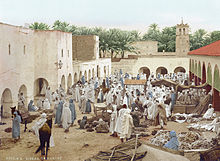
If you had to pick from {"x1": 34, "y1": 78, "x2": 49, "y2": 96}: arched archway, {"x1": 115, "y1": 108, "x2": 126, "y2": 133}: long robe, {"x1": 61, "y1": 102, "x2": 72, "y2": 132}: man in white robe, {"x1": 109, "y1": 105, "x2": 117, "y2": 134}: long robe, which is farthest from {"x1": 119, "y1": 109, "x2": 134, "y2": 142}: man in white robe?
{"x1": 34, "y1": 78, "x2": 49, "y2": 96}: arched archway

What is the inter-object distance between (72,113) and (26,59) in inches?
278

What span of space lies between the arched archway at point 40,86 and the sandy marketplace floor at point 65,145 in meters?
9.01

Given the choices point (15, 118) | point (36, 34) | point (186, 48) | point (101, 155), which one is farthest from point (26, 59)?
point (186, 48)

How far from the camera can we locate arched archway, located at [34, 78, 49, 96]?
76.9 feet

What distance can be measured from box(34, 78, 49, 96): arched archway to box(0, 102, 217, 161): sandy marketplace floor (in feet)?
29.5

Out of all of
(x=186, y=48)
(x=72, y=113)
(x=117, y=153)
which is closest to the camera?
(x=117, y=153)

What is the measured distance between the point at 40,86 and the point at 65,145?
13.7 metres

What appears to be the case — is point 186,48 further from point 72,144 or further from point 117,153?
point 117,153

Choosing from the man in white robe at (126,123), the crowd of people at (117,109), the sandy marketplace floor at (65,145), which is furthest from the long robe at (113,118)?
the man in white robe at (126,123)

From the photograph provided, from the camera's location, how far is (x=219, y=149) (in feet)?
25.3

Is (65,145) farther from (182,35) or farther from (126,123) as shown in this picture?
(182,35)

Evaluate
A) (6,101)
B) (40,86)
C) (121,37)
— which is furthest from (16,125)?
(121,37)

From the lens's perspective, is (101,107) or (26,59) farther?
(26,59)

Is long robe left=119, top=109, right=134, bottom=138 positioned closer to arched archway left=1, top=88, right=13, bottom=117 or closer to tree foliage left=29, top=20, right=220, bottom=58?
arched archway left=1, top=88, right=13, bottom=117
